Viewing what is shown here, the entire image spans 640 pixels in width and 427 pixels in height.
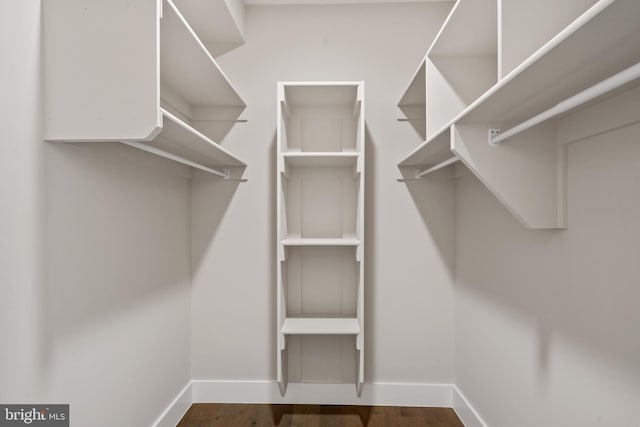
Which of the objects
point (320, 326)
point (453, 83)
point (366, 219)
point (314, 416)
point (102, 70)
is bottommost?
point (314, 416)

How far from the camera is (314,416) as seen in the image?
1.96 metres

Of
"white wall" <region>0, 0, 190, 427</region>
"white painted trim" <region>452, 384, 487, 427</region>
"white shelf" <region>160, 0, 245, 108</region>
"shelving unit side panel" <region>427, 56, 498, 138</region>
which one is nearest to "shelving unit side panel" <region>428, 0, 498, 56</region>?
"shelving unit side panel" <region>427, 56, 498, 138</region>

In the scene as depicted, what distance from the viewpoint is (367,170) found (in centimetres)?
214

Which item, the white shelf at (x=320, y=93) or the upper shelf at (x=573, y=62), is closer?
the upper shelf at (x=573, y=62)

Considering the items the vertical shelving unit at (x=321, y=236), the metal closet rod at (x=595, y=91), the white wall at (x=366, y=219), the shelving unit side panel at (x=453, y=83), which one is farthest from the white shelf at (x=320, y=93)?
the metal closet rod at (x=595, y=91)

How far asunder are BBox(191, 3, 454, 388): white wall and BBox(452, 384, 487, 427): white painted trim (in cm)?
16

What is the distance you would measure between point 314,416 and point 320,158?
4.75 feet

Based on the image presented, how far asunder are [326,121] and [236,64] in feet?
2.18

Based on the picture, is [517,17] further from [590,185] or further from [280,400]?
[280,400]

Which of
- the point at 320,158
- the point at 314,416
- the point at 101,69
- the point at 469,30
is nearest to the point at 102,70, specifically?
the point at 101,69

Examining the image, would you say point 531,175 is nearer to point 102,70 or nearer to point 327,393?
point 102,70

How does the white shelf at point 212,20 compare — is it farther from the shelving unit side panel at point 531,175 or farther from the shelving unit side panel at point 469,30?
the shelving unit side panel at point 531,175

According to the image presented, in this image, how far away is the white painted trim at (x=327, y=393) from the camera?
209cm

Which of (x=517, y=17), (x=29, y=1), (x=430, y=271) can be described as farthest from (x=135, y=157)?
(x=430, y=271)
